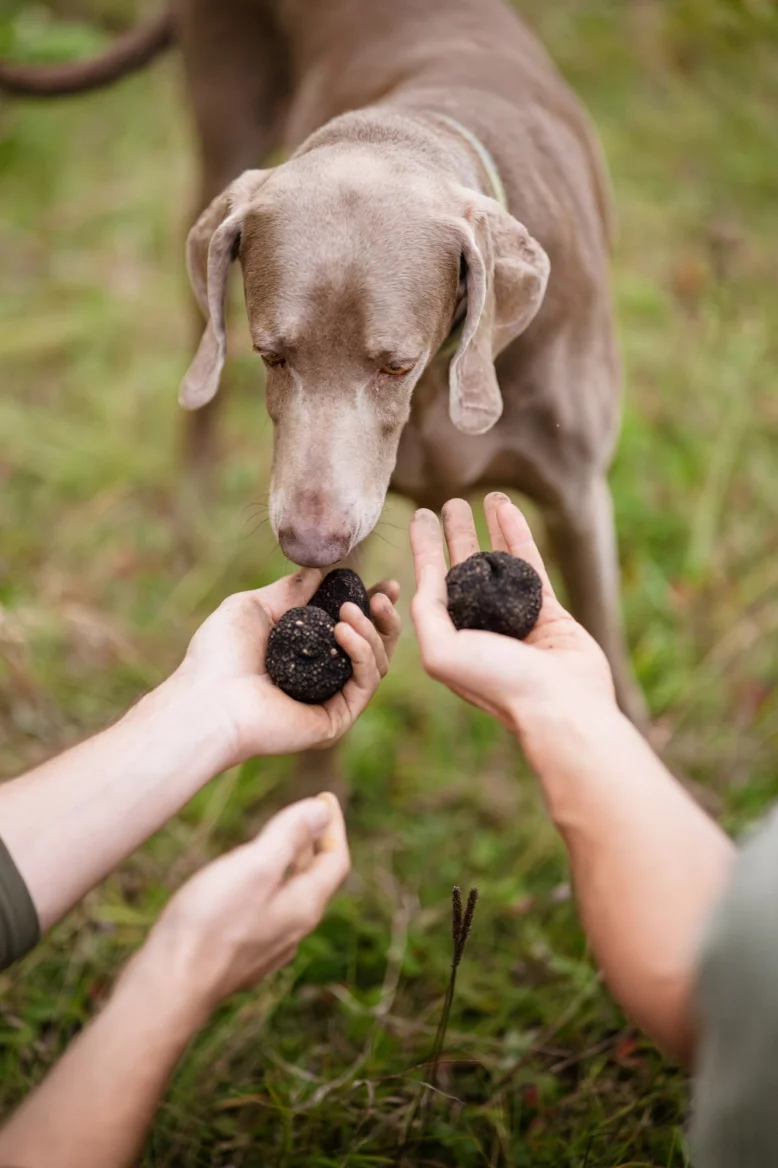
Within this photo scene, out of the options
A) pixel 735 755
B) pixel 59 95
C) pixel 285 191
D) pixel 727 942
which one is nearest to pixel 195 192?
pixel 59 95

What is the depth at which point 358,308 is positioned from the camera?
168cm

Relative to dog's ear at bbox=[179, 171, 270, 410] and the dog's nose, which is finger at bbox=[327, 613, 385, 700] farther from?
dog's ear at bbox=[179, 171, 270, 410]

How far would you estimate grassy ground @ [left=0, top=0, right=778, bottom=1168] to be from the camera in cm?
199

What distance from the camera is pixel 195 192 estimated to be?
322 cm

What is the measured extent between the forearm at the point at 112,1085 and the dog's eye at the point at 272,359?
0.97 metres

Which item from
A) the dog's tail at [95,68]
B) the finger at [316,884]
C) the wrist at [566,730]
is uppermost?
the dog's tail at [95,68]

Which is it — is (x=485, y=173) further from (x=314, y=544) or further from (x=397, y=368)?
(x=314, y=544)

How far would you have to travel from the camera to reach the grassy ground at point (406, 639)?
78.2 inches

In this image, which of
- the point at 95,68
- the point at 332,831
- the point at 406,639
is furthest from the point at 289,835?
the point at 95,68

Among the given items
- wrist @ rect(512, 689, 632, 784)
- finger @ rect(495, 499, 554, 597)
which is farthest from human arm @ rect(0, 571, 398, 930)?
wrist @ rect(512, 689, 632, 784)

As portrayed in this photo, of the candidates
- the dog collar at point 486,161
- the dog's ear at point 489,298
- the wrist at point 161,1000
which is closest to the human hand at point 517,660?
the dog's ear at point 489,298

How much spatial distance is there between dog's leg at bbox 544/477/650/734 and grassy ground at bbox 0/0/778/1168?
15.1 inches

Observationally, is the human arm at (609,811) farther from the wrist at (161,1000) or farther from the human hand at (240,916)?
the wrist at (161,1000)

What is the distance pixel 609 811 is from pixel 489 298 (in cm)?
92
